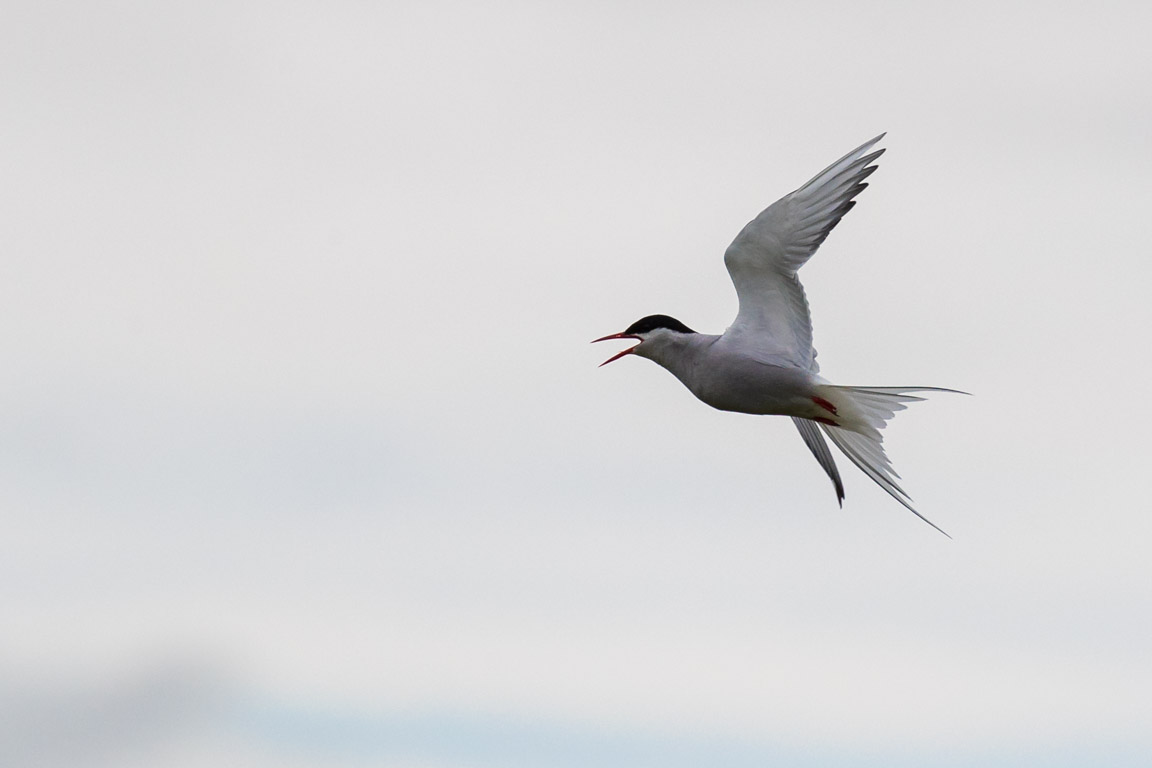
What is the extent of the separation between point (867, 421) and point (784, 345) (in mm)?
917

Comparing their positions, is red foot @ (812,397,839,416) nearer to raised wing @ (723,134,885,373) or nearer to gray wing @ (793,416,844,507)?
raised wing @ (723,134,885,373)

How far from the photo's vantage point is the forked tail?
454 inches

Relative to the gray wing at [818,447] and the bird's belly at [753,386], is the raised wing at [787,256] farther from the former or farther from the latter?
the gray wing at [818,447]

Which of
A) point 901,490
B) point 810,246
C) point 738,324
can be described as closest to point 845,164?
point 810,246

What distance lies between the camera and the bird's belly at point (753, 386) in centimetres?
1154

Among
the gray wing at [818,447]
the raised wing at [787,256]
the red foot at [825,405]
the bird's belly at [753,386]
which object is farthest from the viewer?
the gray wing at [818,447]

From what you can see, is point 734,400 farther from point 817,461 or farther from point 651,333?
point 817,461

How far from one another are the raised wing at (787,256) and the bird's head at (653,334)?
50 centimetres

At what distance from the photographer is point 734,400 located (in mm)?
11578

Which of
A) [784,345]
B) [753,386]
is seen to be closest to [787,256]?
[784,345]

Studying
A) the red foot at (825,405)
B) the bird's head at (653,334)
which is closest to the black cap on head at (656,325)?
the bird's head at (653,334)

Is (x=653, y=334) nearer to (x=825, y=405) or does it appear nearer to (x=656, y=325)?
(x=656, y=325)

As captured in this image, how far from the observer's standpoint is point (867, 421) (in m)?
11.8

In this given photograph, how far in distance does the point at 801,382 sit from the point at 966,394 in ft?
8.17
